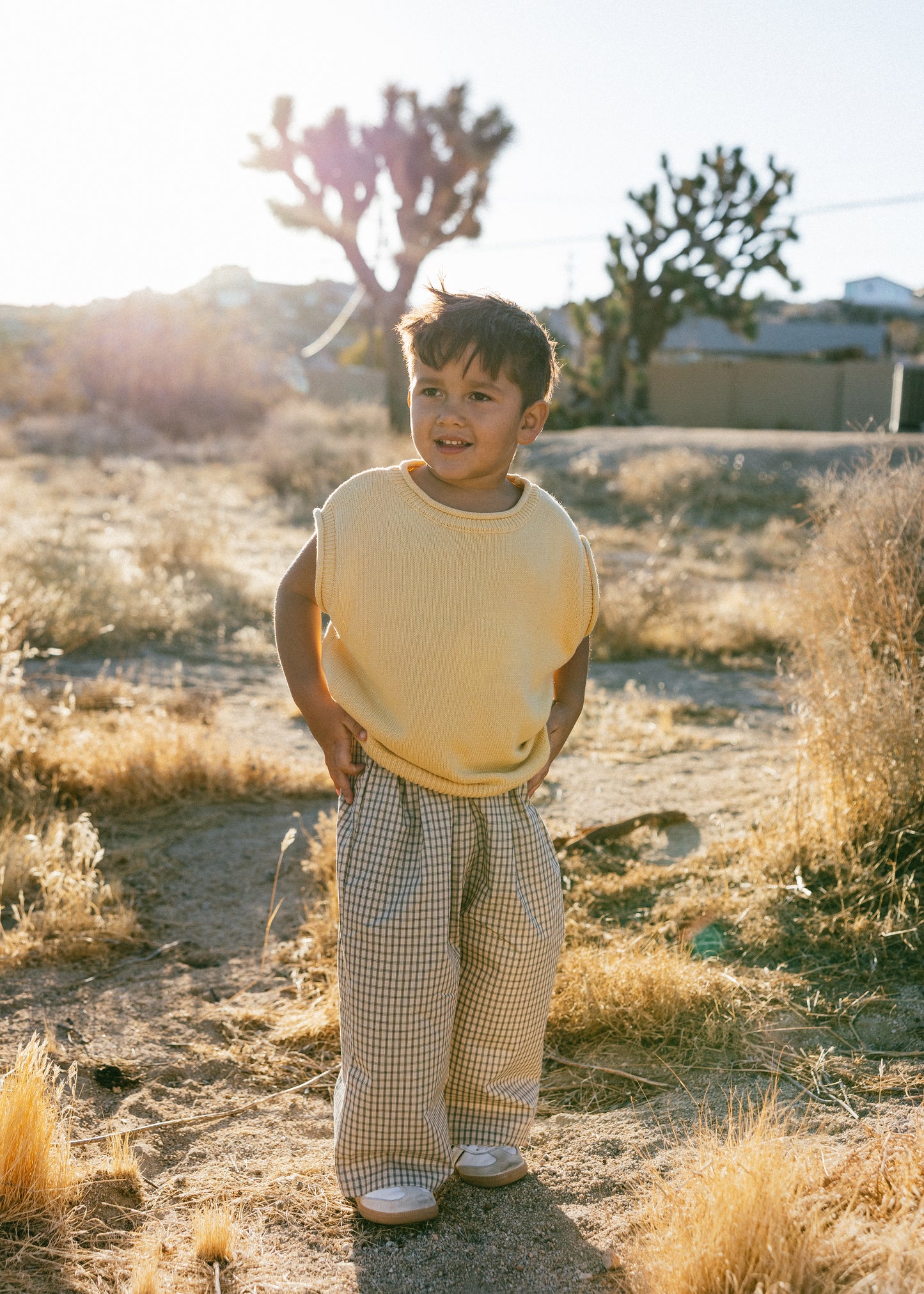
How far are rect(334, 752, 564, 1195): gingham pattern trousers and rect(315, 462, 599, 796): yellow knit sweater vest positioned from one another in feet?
0.30

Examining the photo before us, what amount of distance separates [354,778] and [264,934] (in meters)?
1.55

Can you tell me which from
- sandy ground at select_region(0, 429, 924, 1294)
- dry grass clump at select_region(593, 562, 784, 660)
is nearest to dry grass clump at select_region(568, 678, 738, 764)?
sandy ground at select_region(0, 429, 924, 1294)

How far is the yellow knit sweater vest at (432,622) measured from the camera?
1.91 meters

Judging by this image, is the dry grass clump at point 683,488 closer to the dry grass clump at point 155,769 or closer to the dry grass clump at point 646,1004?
the dry grass clump at point 155,769

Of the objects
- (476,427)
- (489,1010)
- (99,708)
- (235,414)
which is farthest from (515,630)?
(235,414)

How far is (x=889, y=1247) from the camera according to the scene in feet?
4.84

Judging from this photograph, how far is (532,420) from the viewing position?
6.62 ft

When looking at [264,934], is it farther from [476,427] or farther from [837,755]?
[476,427]

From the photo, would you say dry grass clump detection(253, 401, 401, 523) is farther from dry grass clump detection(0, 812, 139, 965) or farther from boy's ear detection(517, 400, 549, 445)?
boy's ear detection(517, 400, 549, 445)

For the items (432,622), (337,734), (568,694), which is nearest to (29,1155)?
(337,734)

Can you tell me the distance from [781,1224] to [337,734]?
1.02m

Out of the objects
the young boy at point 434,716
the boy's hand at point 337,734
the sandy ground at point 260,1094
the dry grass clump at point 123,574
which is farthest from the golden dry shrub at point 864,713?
the dry grass clump at point 123,574

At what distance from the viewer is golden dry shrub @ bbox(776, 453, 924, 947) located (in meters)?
3.15

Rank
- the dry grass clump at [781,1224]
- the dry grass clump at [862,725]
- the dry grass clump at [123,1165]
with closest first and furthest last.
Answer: the dry grass clump at [781,1224] < the dry grass clump at [123,1165] < the dry grass clump at [862,725]
